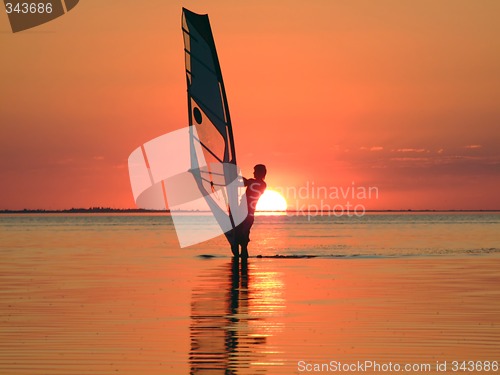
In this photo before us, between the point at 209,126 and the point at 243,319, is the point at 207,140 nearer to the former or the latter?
the point at 209,126

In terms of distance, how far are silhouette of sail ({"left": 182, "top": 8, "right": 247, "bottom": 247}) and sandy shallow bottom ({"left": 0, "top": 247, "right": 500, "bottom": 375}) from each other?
8.40 feet

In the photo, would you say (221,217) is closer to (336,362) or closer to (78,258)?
(78,258)

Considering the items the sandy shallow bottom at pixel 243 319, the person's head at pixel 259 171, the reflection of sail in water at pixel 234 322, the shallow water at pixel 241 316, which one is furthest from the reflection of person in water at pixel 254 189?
the reflection of sail in water at pixel 234 322

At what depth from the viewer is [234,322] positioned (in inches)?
438

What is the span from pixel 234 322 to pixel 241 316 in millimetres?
567

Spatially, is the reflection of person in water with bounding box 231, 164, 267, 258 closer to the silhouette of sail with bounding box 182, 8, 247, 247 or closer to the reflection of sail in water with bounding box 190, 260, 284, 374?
the silhouette of sail with bounding box 182, 8, 247, 247

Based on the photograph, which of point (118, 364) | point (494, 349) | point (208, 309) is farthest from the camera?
point (208, 309)

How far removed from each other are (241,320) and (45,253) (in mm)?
15594

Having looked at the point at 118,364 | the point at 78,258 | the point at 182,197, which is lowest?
the point at 118,364

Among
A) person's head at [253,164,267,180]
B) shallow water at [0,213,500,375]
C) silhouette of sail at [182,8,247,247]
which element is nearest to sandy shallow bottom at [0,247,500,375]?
shallow water at [0,213,500,375]

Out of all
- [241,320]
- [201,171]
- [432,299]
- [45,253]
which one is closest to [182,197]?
[201,171]

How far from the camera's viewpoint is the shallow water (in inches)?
353

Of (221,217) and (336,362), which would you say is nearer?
(336,362)

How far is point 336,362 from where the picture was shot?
8836 mm
